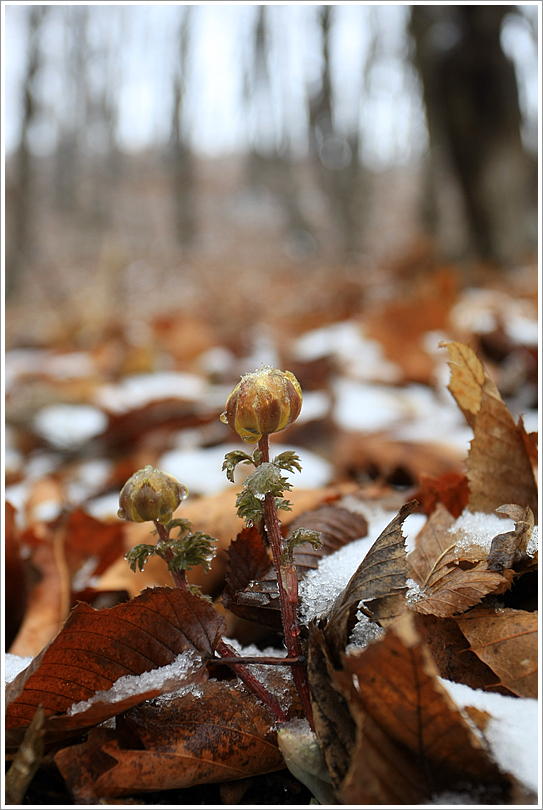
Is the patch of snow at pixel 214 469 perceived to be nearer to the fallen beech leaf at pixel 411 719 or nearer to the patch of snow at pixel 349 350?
the patch of snow at pixel 349 350

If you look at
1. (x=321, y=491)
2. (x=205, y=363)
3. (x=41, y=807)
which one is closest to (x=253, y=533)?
(x=41, y=807)

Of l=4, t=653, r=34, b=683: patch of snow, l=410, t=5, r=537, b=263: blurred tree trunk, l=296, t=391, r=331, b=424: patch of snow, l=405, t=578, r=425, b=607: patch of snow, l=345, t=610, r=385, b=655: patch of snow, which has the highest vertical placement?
l=410, t=5, r=537, b=263: blurred tree trunk

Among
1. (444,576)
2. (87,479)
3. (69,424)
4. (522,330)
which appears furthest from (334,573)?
(522,330)

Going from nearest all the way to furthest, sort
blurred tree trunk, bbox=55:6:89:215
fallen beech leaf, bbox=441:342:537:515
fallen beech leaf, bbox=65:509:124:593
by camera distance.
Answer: fallen beech leaf, bbox=441:342:537:515
fallen beech leaf, bbox=65:509:124:593
blurred tree trunk, bbox=55:6:89:215

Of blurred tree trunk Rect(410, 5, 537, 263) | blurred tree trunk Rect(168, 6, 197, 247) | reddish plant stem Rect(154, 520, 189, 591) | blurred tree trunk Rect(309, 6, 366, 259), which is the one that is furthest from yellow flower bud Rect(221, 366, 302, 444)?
blurred tree trunk Rect(168, 6, 197, 247)

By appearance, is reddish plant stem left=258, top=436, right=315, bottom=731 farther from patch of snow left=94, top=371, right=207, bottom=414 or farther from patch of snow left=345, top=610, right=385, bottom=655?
patch of snow left=94, top=371, right=207, bottom=414

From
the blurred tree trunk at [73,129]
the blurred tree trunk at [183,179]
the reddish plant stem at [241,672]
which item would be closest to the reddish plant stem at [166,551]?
the reddish plant stem at [241,672]
